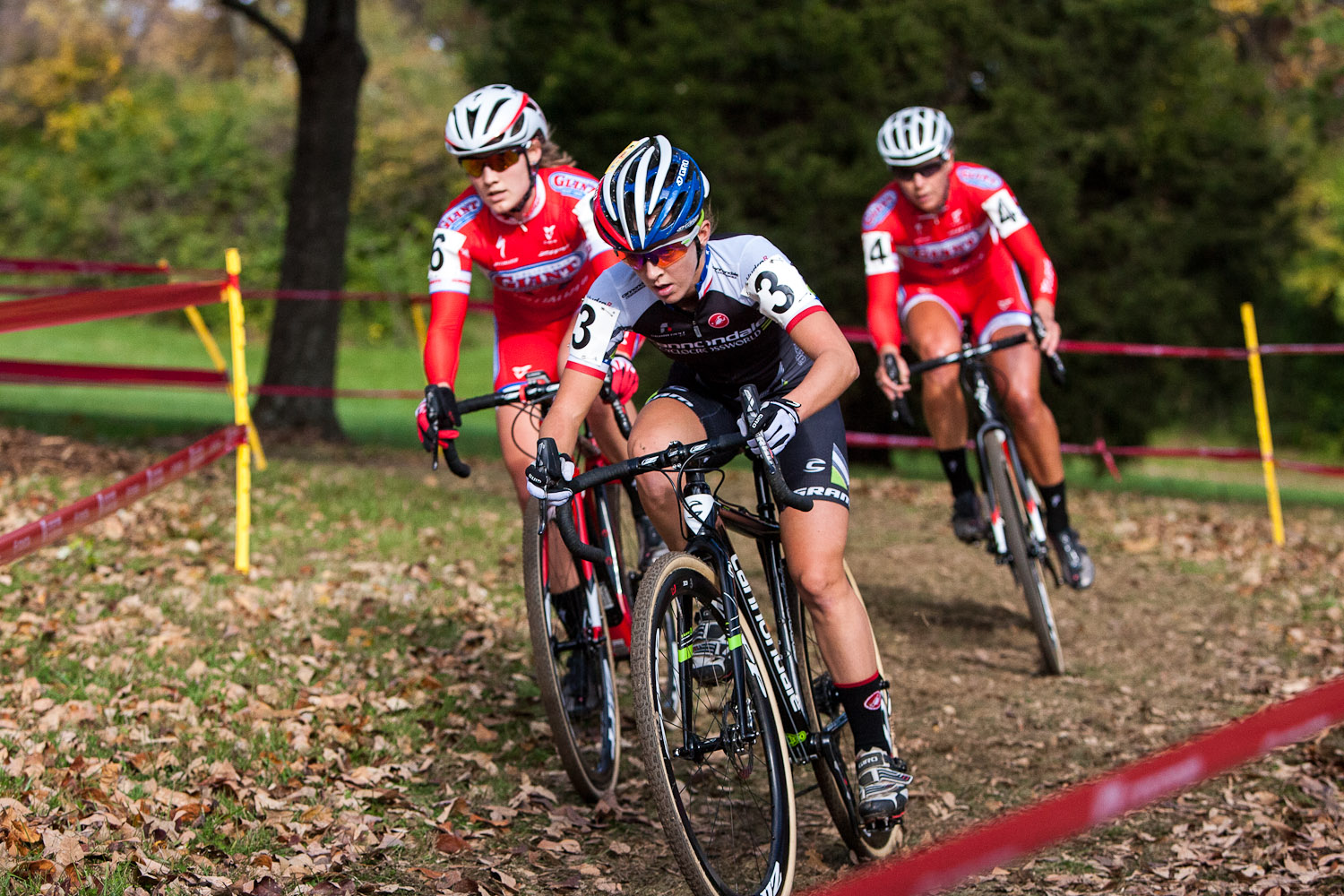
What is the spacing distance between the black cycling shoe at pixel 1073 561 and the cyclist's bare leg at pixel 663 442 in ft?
11.1

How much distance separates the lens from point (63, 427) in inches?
508

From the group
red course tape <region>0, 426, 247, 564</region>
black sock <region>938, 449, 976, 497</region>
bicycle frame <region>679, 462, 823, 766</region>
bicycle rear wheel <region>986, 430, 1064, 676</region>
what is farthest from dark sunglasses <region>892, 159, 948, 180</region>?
red course tape <region>0, 426, 247, 564</region>

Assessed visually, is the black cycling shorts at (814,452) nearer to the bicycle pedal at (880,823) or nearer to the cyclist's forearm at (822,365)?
the cyclist's forearm at (822,365)

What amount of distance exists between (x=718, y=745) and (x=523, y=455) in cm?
194

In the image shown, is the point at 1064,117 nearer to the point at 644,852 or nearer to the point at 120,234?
the point at 644,852

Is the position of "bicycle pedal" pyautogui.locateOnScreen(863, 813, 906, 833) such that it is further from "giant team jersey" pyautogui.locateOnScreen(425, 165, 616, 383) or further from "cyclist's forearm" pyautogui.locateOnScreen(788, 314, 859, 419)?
"giant team jersey" pyautogui.locateOnScreen(425, 165, 616, 383)

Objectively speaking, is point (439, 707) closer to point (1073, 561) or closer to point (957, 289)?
point (1073, 561)

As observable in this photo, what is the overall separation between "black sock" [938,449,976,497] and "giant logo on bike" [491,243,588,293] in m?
2.68

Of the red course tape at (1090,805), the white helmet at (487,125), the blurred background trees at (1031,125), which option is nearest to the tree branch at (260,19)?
the blurred background trees at (1031,125)

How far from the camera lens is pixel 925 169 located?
22.0 feet

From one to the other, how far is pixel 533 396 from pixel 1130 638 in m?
4.53

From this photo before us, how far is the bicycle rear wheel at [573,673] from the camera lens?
14.9 feet

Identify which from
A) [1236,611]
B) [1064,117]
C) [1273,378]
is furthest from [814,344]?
[1273,378]

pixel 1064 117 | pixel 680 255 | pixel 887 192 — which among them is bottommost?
pixel 680 255
